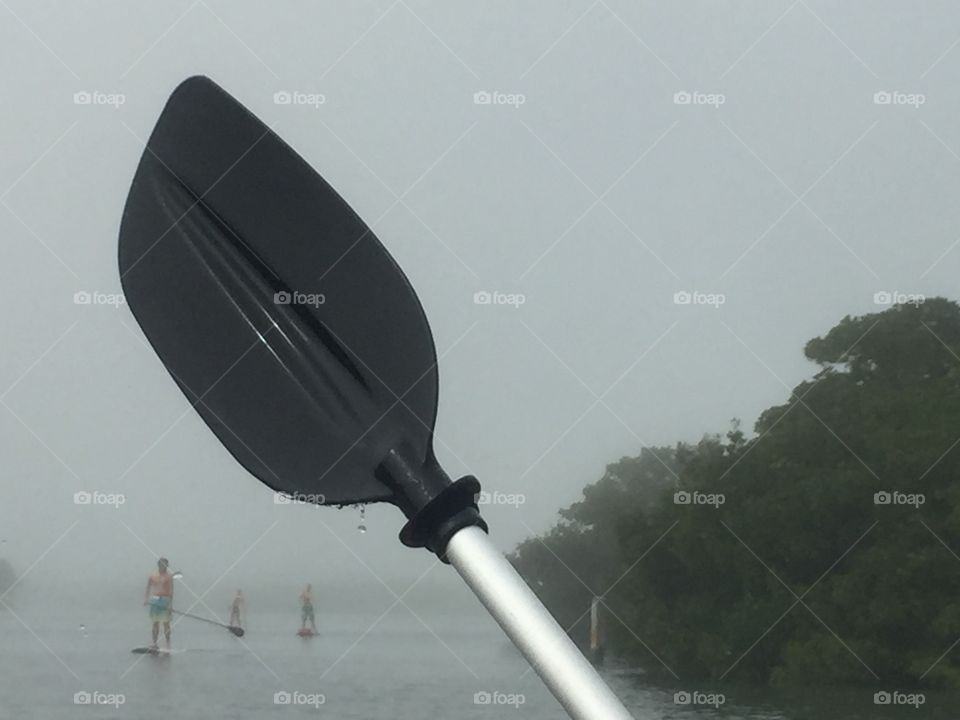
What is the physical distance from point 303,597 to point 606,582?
37.9 inches

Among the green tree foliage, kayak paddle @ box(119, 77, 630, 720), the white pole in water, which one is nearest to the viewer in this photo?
the white pole in water

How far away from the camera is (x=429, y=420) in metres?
0.58

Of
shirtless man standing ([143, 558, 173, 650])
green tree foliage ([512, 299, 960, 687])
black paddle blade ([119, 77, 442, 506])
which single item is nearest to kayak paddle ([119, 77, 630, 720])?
black paddle blade ([119, 77, 442, 506])

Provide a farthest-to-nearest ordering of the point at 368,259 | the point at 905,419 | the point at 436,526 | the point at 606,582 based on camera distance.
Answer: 1. the point at 905,419
2. the point at 606,582
3. the point at 368,259
4. the point at 436,526

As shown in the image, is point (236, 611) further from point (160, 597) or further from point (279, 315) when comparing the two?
point (279, 315)

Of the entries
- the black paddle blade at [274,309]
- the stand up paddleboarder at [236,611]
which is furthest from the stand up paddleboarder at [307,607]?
the black paddle blade at [274,309]

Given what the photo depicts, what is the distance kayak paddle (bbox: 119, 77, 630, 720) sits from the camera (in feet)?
1.92

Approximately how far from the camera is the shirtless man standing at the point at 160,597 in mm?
3447

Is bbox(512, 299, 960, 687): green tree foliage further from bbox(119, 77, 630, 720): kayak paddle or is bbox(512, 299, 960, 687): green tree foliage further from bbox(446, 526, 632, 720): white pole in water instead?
bbox(446, 526, 632, 720): white pole in water

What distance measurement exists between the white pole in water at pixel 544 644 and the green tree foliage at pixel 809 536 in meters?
2.78

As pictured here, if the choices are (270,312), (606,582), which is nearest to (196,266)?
(270,312)

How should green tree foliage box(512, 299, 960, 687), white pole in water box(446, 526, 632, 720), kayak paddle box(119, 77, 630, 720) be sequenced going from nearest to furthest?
white pole in water box(446, 526, 632, 720) < kayak paddle box(119, 77, 630, 720) < green tree foliage box(512, 299, 960, 687)

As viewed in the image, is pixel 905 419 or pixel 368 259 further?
pixel 905 419

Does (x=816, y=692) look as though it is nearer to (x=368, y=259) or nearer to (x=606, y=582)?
(x=606, y=582)
